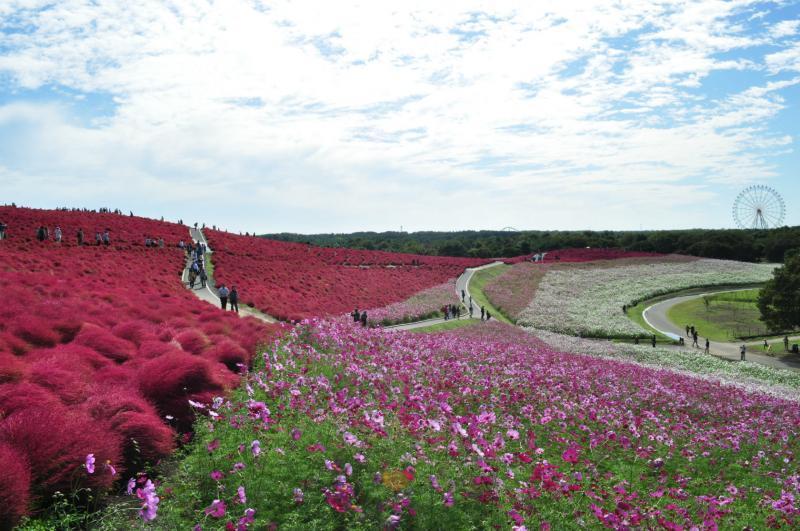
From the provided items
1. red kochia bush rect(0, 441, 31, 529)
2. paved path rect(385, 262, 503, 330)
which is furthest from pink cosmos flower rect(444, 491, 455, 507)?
paved path rect(385, 262, 503, 330)

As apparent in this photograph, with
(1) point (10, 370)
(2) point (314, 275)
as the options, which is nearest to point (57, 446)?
(1) point (10, 370)

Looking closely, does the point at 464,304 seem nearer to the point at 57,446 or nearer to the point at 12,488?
the point at 57,446

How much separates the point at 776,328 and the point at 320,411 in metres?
51.8

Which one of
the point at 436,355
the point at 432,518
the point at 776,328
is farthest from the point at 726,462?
the point at 776,328

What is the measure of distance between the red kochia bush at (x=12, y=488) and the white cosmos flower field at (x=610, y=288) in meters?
40.6

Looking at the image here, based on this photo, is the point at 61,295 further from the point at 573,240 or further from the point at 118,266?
the point at 573,240

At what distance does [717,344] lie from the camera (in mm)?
42781

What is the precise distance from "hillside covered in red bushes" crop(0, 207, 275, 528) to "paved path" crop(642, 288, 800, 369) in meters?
36.8

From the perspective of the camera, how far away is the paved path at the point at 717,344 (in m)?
37.1

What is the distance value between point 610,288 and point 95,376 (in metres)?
62.6

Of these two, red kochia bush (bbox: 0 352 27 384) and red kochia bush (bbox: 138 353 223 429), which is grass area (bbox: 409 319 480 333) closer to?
red kochia bush (bbox: 138 353 223 429)

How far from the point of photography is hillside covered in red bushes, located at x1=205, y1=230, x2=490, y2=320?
1207 inches

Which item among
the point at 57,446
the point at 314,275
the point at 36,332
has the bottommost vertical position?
the point at 57,446

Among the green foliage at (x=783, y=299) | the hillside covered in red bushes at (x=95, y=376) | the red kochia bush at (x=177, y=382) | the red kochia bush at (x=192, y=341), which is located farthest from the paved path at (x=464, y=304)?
the green foliage at (x=783, y=299)
